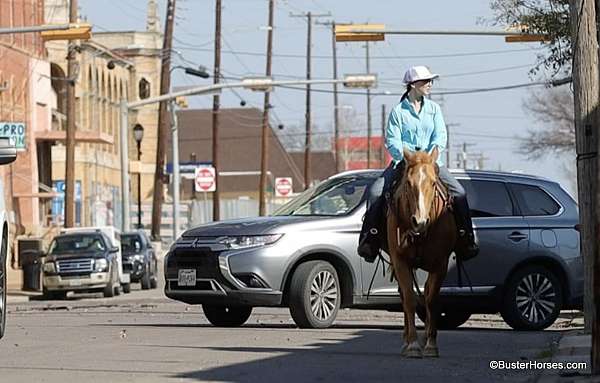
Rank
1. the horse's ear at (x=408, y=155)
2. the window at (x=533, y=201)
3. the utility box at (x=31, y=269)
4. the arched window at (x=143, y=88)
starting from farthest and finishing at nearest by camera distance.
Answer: the arched window at (x=143, y=88) < the utility box at (x=31, y=269) < the window at (x=533, y=201) < the horse's ear at (x=408, y=155)

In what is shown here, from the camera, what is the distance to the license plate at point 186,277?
17.2 m

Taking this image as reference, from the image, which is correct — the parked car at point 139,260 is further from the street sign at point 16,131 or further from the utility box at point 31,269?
the street sign at point 16,131

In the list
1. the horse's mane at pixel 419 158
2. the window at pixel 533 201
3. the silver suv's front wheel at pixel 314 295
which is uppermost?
the horse's mane at pixel 419 158

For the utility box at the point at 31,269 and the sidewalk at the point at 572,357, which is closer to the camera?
the sidewalk at the point at 572,357

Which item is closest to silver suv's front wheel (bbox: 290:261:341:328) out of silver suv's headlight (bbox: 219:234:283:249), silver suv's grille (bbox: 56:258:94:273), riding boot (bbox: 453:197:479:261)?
silver suv's headlight (bbox: 219:234:283:249)

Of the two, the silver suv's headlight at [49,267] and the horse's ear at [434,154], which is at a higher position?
the horse's ear at [434,154]

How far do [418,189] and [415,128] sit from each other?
40.9 inches

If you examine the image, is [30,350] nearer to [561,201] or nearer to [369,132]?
[561,201]

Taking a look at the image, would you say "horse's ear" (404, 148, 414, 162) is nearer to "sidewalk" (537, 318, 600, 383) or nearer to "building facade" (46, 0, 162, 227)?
"sidewalk" (537, 318, 600, 383)

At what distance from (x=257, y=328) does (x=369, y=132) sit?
85781mm

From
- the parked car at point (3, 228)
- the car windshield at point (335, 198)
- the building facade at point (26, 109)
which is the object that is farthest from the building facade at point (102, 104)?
the parked car at point (3, 228)

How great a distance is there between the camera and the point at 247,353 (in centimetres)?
1314

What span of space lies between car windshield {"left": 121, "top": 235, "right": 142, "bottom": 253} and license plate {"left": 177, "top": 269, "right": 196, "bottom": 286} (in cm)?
2811

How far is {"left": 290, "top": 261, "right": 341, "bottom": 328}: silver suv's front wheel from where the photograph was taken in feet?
55.5
